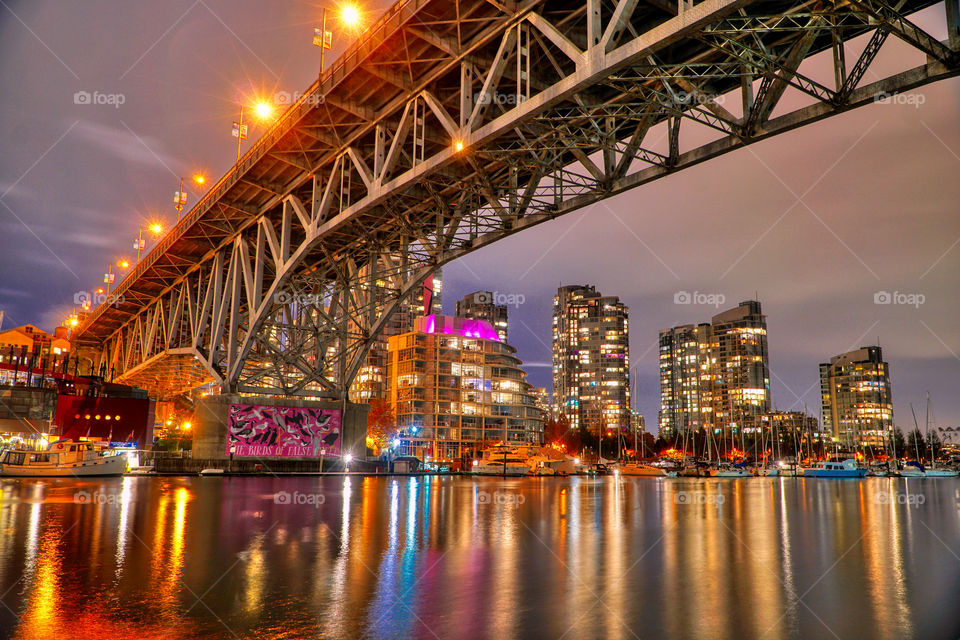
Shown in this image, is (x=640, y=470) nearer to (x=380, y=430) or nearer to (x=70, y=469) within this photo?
(x=380, y=430)

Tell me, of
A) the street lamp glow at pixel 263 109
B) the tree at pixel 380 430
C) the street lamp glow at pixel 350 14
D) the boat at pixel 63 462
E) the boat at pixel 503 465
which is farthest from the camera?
the tree at pixel 380 430

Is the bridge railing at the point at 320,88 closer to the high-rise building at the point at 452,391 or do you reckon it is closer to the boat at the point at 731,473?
the high-rise building at the point at 452,391

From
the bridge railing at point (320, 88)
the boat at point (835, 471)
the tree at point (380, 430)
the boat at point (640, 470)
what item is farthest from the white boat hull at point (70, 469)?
the boat at point (835, 471)

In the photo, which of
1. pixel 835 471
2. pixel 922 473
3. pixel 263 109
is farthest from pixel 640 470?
pixel 263 109

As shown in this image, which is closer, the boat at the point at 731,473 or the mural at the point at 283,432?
the mural at the point at 283,432

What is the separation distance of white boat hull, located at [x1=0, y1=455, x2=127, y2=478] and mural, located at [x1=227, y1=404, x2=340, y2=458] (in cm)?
801

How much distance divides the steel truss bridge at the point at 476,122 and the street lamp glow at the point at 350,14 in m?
1.84

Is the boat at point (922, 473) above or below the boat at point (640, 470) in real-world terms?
below

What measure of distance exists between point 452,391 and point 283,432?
198ft

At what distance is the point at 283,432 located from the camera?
46.3 m

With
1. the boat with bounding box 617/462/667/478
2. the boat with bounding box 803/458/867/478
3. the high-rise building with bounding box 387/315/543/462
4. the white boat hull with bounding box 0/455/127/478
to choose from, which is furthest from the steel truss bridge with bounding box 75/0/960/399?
the boat with bounding box 803/458/867/478

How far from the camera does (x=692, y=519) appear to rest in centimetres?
2002

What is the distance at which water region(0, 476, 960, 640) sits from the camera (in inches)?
283

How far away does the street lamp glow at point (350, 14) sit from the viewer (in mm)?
26062
